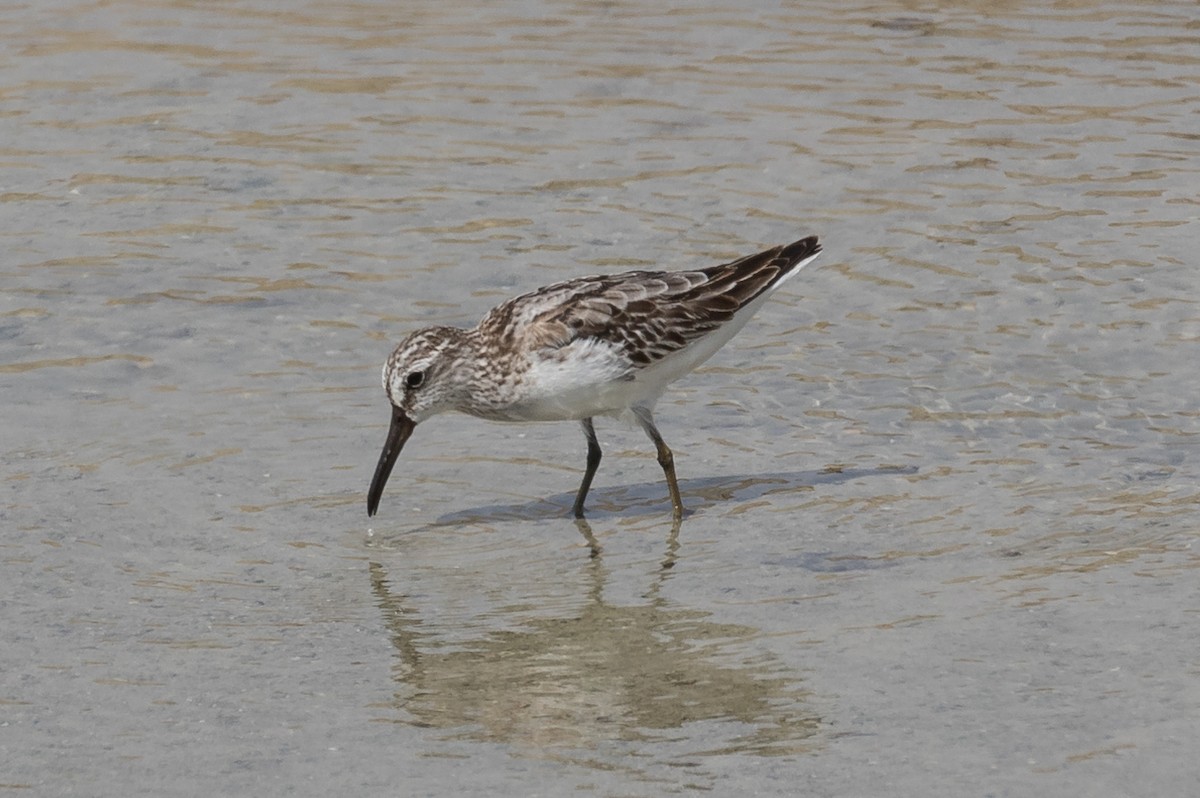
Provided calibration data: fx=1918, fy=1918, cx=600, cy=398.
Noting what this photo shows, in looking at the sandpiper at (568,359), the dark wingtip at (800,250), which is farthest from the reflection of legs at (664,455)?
the dark wingtip at (800,250)

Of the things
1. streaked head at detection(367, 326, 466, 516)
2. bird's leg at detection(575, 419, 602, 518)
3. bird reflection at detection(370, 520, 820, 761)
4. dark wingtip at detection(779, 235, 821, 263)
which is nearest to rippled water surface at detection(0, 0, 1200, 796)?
bird reflection at detection(370, 520, 820, 761)

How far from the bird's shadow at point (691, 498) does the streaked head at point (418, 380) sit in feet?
1.75

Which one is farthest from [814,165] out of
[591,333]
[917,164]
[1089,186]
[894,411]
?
[591,333]

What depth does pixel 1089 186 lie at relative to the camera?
13.9 m

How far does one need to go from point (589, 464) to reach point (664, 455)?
43 centimetres

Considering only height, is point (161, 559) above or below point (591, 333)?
below

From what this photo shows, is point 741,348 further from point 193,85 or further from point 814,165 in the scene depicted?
point 193,85

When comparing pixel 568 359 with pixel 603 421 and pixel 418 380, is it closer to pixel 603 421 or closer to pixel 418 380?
pixel 418 380

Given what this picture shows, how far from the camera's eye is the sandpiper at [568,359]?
9906mm

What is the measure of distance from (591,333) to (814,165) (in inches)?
203

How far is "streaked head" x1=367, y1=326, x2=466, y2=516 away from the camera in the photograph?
992cm

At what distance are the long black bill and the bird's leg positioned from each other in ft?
3.08

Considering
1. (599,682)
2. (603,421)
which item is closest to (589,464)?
(603,421)

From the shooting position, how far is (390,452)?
984 cm
